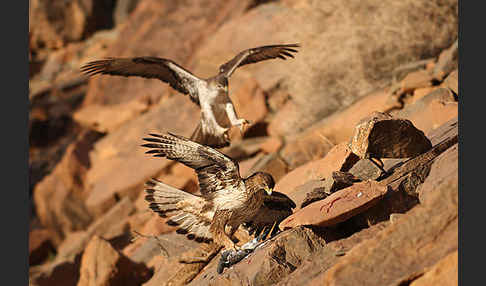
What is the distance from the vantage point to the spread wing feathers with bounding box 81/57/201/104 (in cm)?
833

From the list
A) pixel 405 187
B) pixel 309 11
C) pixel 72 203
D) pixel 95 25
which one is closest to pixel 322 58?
pixel 309 11

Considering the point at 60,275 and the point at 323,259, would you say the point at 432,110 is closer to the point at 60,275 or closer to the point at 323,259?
the point at 323,259

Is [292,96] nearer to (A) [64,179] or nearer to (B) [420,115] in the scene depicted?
(B) [420,115]

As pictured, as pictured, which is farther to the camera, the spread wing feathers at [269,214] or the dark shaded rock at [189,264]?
the dark shaded rock at [189,264]

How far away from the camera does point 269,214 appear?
6.47 m

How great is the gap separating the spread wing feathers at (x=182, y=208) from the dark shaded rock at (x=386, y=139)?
1.48m

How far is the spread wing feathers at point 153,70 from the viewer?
833 centimetres

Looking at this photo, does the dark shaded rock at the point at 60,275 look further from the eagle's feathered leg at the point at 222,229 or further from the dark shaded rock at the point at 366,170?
the dark shaded rock at the point at 366,170

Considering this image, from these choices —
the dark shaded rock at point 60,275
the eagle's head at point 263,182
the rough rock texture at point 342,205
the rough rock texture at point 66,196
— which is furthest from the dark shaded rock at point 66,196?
the rough rock texture at point 342,205

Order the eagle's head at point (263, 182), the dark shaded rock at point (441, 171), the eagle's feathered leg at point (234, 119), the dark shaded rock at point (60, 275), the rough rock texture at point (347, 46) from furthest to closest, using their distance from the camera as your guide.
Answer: the rough rock texture at point (347, 46) < the dark shaded rock at point (60, 275) < the eagle's feathered leg at point (234, 119) < the eagle's head at point (263, 182) < the dark shaded rock at point (441, 171)

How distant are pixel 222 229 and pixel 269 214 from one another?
21.0 inches

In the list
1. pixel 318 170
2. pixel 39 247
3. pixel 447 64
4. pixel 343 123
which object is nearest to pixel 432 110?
pixel 318 170

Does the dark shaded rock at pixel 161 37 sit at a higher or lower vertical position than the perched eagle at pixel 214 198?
higher

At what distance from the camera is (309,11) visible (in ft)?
36.6
